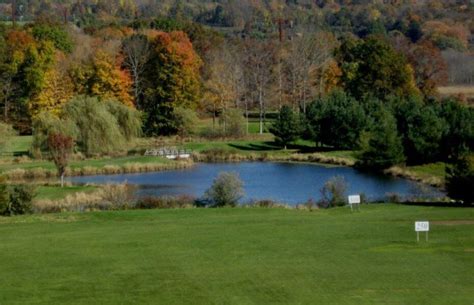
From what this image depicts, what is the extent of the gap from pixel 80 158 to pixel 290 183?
20207 millimetres

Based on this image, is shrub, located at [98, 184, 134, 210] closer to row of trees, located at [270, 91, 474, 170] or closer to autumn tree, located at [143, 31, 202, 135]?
row of trees, located at [270, 91, 474, 170]

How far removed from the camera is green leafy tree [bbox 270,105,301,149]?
83.4 metres

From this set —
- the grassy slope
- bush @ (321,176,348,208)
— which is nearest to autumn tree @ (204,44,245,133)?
bush @ (321,176,348,208)

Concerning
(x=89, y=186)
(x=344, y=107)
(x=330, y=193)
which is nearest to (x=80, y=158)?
(x=89, y=186)

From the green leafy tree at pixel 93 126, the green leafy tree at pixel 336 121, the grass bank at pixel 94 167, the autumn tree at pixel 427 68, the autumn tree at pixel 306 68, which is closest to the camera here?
the grass bank at pixel 94 167

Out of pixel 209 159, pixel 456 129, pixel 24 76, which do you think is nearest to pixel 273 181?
pixel 456 129

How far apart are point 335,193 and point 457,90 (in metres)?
81.9

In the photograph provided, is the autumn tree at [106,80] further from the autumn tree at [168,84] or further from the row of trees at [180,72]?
the autumn tree at [168,84]

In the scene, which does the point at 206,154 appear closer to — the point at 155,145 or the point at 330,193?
the point at 155,145

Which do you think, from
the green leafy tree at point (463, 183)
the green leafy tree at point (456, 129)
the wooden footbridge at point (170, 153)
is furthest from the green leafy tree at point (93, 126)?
the green leafy tree at point (463, 183)

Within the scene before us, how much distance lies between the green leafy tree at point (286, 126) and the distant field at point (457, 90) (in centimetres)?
4064

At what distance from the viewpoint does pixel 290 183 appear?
2446 inches

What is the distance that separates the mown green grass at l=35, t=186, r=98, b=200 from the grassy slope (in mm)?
10395

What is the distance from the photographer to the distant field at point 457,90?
392ft
